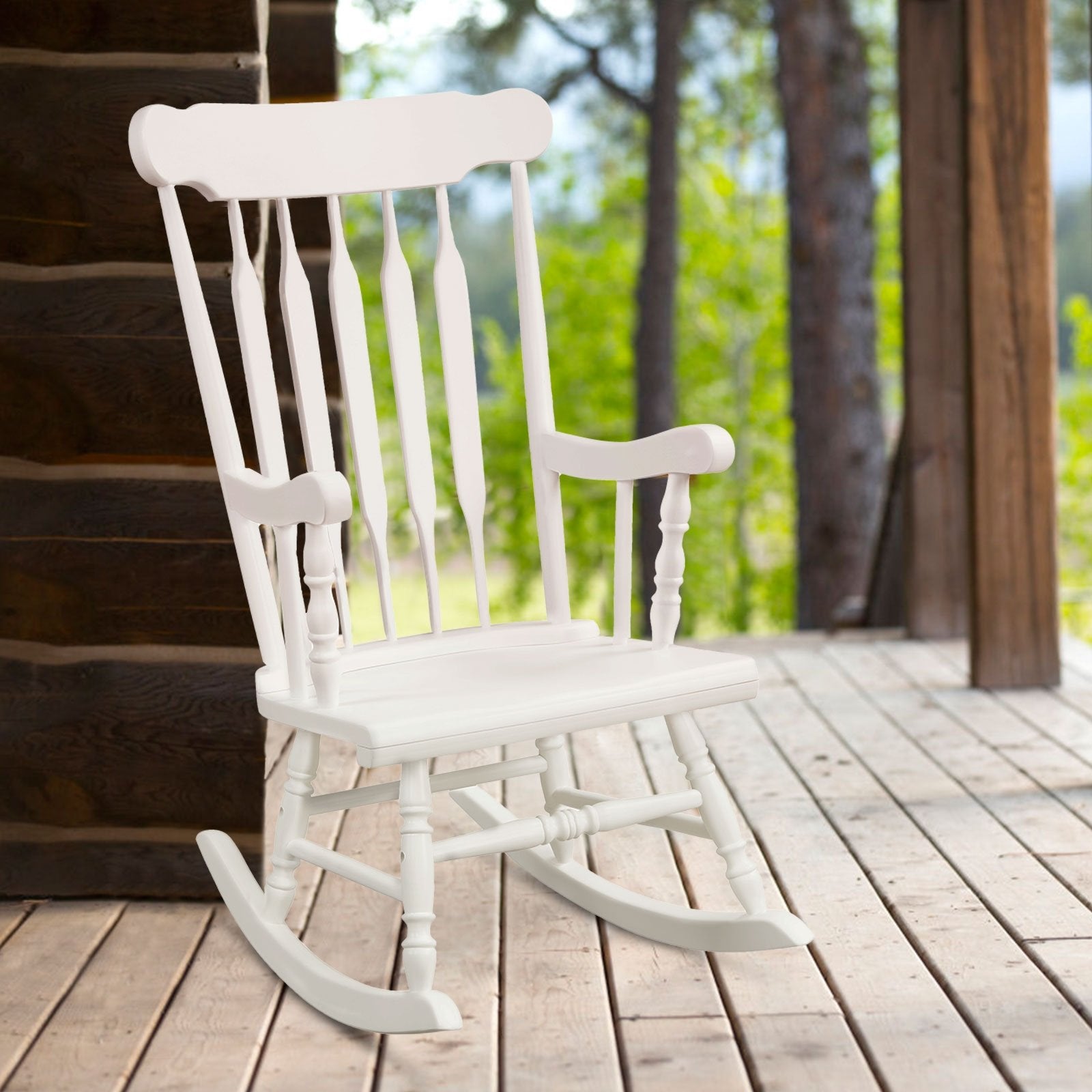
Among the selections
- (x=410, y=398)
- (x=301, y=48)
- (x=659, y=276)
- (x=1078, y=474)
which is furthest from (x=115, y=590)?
(x=1078, y=474)

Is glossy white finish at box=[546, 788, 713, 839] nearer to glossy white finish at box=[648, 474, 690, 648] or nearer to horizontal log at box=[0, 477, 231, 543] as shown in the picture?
glossy white finish at box=[648, 474, 690, 648]

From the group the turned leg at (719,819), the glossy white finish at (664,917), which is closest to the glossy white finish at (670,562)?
the turned leg at (719,819)

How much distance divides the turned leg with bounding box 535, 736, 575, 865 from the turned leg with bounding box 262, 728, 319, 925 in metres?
0.38

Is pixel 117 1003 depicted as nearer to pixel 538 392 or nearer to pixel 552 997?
pixel 552 997

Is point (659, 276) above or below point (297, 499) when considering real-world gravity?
above

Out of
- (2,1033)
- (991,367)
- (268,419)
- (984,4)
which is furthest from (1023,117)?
(2,1033)

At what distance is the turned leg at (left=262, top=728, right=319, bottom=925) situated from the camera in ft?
5.67

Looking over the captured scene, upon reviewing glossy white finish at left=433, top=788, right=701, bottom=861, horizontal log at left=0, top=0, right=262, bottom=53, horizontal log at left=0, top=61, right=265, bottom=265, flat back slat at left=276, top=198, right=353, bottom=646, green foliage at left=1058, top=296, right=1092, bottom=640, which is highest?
horizontal log at left=0, top=0, right=262, bottom=53

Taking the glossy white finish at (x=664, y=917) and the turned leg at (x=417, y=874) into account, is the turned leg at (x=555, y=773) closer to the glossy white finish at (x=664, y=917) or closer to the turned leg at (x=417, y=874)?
the glossy white finish at (x=664, y=917)

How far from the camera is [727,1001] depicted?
163 centimetres

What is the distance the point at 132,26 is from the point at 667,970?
151 cm

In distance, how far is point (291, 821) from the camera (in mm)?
1747

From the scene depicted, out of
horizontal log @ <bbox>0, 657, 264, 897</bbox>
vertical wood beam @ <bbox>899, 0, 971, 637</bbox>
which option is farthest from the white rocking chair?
vertical wood beam @ <bbox>899, 0, 971, 637</bbox>

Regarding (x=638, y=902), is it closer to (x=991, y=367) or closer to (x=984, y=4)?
(x=991, y=367)
